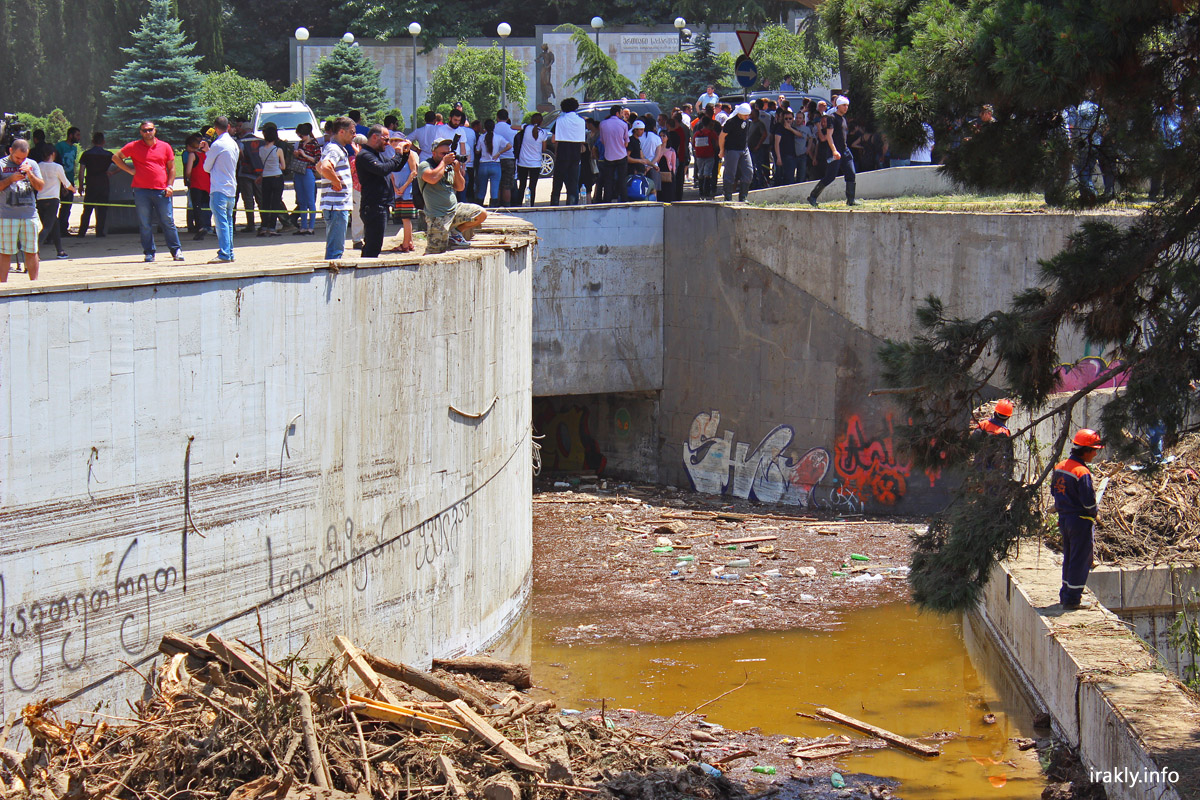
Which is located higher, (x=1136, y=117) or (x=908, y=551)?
(x=1136, y=117)

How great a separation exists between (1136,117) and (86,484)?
22.1ft

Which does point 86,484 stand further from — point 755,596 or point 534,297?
point 534,297

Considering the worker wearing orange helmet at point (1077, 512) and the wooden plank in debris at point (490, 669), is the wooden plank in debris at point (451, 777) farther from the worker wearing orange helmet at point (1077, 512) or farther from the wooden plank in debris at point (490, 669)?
the worker wearing orange helmet at point (1077, 512)

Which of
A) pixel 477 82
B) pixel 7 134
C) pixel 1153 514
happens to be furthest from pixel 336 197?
pixel 477 82

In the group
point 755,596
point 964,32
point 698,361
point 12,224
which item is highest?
point 964,32

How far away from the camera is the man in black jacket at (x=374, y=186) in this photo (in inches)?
540

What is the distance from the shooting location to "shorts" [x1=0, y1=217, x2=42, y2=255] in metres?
12.8

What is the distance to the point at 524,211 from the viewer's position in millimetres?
21234

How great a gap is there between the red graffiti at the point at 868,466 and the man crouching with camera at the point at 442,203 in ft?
26.1

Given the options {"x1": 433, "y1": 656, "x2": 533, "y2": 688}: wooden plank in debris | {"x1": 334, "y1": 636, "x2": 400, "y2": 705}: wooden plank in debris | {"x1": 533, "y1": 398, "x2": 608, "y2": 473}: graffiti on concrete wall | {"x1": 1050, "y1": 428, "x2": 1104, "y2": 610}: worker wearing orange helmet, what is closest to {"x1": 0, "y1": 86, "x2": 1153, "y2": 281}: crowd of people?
{"x1": 533, "y1": 398, "x2": 608, "y2": 473}: graffiti on concrete wall

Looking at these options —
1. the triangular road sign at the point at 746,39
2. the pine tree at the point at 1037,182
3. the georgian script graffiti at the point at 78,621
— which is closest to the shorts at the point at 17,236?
the georgian script graffiti at the point at 78,621

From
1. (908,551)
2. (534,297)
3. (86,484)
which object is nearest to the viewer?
(86,484)

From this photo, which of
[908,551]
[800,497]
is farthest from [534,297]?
[908,551]

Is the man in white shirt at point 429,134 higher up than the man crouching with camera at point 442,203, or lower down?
higher up
